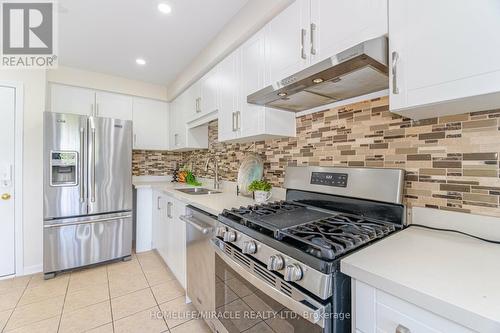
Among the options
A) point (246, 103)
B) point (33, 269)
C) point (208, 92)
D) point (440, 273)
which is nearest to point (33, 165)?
point (33, 269)

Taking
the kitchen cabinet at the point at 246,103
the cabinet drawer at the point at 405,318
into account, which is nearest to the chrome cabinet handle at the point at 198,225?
the kitchen cabinet at the point at 246,103

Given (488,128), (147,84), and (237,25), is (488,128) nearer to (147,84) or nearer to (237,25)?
(237,25)

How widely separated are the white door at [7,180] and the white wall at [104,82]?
570 mm

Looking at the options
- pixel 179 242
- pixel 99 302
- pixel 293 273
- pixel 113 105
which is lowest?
pixel 99 302

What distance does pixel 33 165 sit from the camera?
2.53 meters

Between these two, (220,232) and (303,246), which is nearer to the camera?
(303,246)

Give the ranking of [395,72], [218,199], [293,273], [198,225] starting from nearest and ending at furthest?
[293,273], [395,72], [198,225], [218,199]

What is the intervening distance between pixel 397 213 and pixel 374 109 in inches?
22.6

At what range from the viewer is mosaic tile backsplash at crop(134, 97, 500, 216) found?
36.6 inches

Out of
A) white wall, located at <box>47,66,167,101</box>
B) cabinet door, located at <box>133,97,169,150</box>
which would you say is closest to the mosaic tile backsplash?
cabinet door, located at <box>133,97,169,150</box>

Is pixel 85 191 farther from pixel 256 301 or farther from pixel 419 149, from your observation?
pixel 419 149

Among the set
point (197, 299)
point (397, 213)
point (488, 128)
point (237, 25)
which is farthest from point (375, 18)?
point (197, 299)

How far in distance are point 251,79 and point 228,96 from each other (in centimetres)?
37

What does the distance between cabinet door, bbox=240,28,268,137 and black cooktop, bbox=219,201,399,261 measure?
2.10ft
